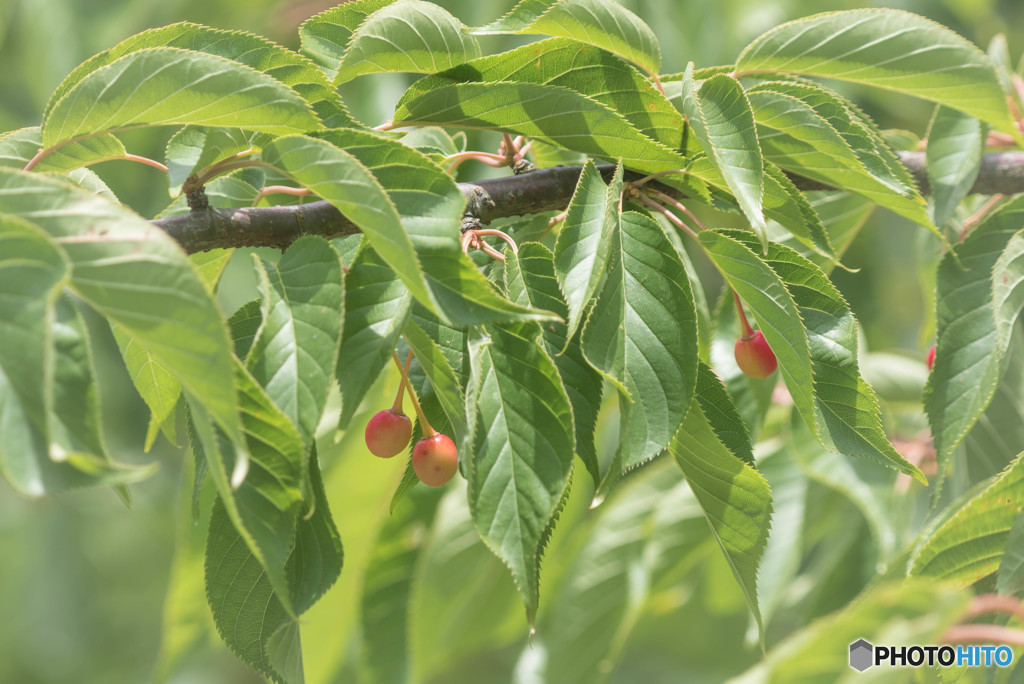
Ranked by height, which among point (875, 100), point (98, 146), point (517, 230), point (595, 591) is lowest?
point (595, 591)

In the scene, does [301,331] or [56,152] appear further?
[56,152]

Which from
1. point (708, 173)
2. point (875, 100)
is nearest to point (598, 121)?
point (708, 173)

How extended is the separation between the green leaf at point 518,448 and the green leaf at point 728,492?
16 cm

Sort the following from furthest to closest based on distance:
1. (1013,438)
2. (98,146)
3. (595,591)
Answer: (595,591) < (1013,438) < (98,146)

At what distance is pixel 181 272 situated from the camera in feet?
1.91

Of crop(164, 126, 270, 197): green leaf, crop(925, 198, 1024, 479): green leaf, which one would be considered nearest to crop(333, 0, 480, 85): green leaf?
crop(164, 126, 270, 197): green leaf

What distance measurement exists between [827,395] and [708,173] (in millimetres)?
267

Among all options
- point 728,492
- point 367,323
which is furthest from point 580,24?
point 728,492

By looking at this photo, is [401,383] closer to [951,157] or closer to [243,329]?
[243,329]

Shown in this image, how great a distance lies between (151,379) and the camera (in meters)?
0.88

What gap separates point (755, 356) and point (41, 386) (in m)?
0.75

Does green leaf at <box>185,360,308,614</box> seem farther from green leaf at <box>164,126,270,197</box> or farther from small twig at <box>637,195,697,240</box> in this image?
small twig at <box>637,195,697,240</box>

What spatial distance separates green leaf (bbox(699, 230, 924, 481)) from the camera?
82 centimetres

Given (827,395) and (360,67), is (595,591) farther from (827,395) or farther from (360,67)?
(360,67)
